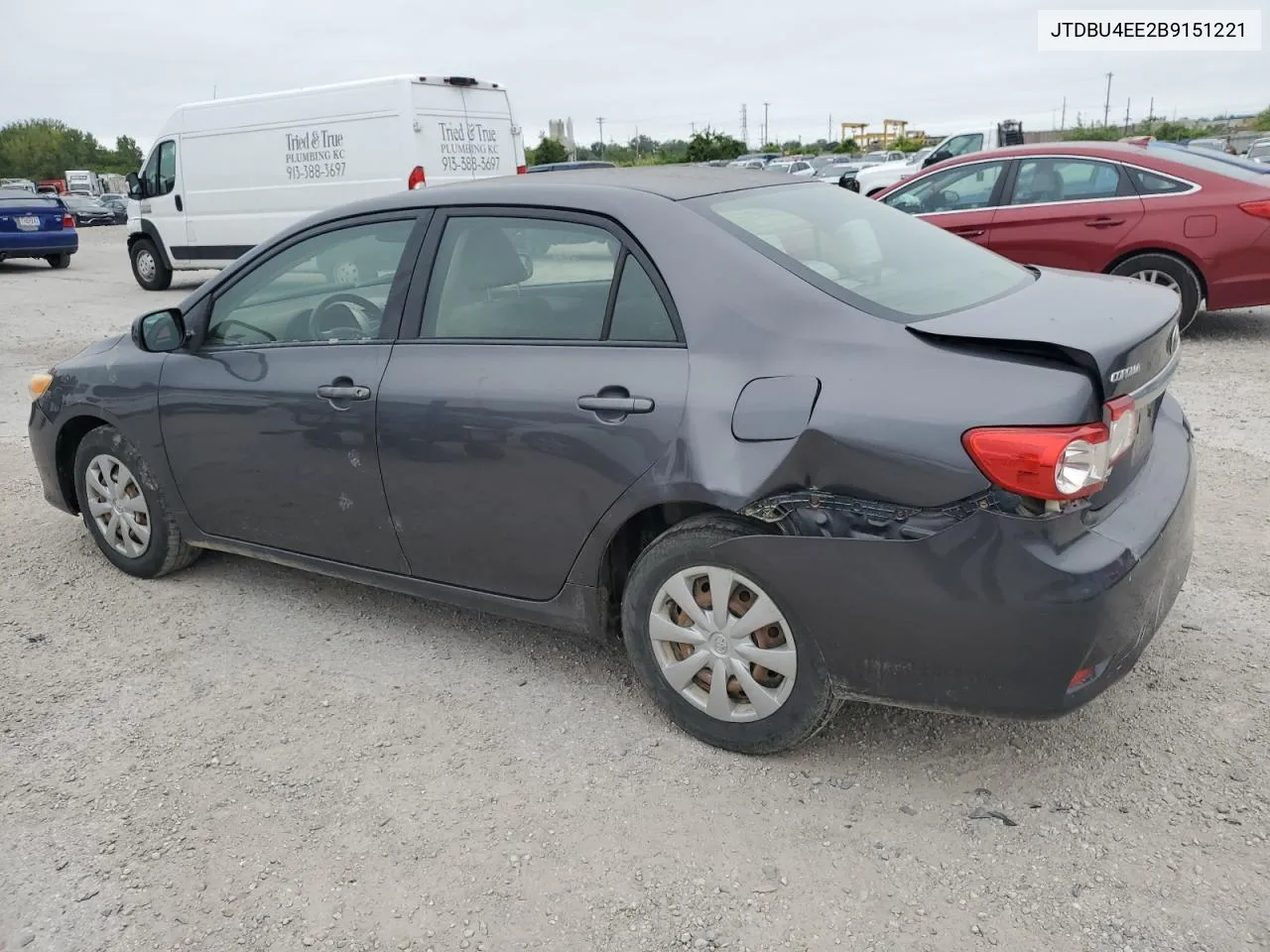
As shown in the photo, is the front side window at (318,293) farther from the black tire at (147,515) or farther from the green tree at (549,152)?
the green tree at (549,152)

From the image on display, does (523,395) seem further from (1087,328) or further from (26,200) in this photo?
(26,200)

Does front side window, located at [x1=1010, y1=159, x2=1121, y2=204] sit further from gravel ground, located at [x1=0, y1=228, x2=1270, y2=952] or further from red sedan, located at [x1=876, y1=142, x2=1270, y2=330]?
gravel ground, located at [x1=0, y1=228, x2=1270, y2=952]

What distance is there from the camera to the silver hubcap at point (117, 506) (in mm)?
4258

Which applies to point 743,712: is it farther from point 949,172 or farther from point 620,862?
point 949,172

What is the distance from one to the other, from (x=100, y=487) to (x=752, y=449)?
10.1ft

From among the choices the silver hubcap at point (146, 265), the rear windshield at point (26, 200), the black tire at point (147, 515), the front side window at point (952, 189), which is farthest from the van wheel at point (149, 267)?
the black tire at point (147, 515)

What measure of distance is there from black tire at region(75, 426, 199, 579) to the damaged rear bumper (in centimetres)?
261

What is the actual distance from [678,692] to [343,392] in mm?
1494

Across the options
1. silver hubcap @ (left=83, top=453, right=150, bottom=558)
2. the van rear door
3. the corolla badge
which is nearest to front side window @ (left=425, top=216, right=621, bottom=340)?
the corolla badge

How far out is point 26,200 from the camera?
17703 millimetres

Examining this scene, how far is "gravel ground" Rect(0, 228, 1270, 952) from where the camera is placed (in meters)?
2.36

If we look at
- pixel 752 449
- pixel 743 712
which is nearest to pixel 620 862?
pixel 743 712

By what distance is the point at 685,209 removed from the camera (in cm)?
301

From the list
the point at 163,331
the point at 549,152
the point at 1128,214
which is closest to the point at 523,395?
the point at 163,331
